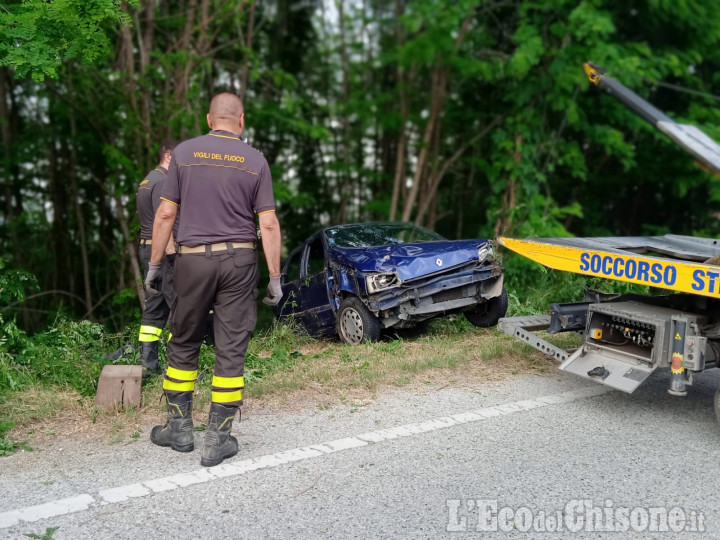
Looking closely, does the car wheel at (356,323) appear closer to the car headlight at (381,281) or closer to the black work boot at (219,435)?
the car headlight at (381,281)

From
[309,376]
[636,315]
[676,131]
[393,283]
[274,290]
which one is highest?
[676,131]

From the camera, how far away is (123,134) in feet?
40.0

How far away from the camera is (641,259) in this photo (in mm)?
4730

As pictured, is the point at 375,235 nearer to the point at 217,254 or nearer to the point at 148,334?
the point at 148,334

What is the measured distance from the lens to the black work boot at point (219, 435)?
4086 millimetres

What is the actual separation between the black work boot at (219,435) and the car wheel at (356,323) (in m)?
3.22

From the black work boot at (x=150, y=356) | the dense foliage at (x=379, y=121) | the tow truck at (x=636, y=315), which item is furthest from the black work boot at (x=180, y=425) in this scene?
the dense foliage at (x=379, y=121)

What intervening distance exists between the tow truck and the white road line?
425 mm

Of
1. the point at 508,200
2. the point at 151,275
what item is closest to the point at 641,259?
the point at 151,275

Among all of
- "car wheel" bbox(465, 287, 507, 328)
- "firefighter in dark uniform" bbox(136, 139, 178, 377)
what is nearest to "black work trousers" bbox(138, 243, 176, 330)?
"firefighter in dark uniform" bbox(136, 139, 178, 377)

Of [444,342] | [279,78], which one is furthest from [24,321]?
[444,342]

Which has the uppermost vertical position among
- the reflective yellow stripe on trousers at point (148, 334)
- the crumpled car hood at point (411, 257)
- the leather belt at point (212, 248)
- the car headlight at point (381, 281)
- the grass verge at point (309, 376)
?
the leather belt at point (212, 248)

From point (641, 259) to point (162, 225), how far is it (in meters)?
3.14

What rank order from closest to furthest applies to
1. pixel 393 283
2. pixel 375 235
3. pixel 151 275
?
1. pixel 151 275
2. pixel 393 283
3. pixel 375 235
